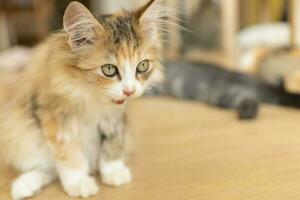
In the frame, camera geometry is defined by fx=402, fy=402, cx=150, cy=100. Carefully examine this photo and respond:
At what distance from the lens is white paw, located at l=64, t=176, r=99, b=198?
3.60ft

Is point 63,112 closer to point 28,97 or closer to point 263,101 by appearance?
point 28,97

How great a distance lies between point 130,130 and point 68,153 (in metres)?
0.31

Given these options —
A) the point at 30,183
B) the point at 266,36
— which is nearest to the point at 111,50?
the point at 30,183

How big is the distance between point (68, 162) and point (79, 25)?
1.22 feet

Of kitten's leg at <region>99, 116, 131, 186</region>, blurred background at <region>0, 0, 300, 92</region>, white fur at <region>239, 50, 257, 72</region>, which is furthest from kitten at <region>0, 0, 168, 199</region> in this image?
blurred background at <region>0, 0, 300, 92</region>

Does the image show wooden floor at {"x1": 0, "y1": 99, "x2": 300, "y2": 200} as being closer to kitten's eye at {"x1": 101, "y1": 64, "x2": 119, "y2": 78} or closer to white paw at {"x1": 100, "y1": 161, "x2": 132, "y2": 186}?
white paw at {"x1": 100, "y1": 161, "x2": 132, "y2": 186}

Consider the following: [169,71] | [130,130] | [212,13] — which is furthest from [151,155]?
[212,13]

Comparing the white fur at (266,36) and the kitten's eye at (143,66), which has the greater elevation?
the kitten's eye at (143,66)

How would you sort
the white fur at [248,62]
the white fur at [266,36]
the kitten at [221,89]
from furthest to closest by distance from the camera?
the white fur at [266,36], the white fur at [248,62], the kitten at [221,89]

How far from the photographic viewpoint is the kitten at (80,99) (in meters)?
1.03

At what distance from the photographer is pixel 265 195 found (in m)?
1.03

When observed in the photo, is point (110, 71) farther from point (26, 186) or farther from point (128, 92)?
point (26, 186)

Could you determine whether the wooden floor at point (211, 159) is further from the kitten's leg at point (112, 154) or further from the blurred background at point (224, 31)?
the blurred background at point (224, 31)

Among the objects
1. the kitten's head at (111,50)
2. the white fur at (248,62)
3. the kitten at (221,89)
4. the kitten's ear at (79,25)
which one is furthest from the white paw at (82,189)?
the white fur at (248,62)
